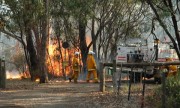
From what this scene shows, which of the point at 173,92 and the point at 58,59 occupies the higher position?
the point at 58,59

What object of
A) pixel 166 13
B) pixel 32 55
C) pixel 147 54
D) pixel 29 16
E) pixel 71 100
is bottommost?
pixel 71 100

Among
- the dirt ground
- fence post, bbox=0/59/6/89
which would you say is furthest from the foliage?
fence post, bbox=0/59/6/89

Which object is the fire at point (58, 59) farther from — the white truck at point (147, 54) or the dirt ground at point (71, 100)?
the dirt ground at point (71, 100)

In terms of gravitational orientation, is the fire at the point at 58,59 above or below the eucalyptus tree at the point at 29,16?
below

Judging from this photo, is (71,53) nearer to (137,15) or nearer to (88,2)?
(137,15)

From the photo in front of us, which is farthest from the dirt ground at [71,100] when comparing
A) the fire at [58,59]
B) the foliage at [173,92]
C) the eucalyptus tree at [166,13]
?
the fire at [58,59]

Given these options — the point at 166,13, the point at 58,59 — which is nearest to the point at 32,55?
the point at 58,59

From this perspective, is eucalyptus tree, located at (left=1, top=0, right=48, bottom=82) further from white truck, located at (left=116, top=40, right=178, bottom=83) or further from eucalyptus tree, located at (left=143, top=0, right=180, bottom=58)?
eucalyptus tree, located at (left=143, top=0, right=180, bottom=58)

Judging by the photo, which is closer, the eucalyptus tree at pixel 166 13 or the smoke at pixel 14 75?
the eucalyptus tree at pixel 166 13

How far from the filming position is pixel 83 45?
34906 mm

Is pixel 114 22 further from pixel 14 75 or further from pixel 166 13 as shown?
pixel 14 75

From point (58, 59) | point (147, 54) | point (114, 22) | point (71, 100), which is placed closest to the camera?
point (71, 100)

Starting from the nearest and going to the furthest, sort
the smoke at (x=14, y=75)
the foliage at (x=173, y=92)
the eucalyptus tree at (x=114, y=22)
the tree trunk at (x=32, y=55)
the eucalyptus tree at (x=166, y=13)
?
the foliage at (x=173, y=92) < the eucalyptus tree at (x=166, y=13) < the tree trunk at (x=32, y=55) < the eucalyptus tree at (x=114, y=22) < the smoke at (x=14, y=75)

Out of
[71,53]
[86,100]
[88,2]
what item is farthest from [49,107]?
[71,53]
